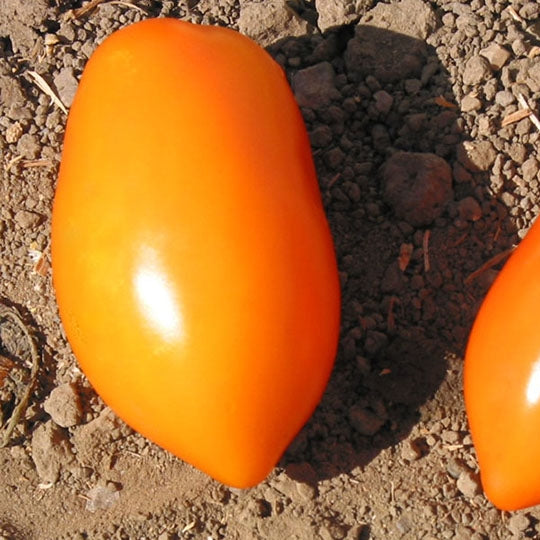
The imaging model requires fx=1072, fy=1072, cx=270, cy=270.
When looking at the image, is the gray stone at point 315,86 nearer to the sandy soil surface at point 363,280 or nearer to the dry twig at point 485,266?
the sandy soil surface at point 363,280

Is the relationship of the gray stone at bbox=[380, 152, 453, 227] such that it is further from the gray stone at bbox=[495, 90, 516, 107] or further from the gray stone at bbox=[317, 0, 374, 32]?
the gray stone at bbox=[317, 0, 374, 32]

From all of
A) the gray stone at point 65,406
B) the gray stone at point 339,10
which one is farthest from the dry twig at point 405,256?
the gray stone at point 65,406

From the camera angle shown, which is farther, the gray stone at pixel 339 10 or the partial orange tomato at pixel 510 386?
the gray stone at pixel 339 10

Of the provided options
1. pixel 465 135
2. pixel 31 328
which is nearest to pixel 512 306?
pixel 465 135

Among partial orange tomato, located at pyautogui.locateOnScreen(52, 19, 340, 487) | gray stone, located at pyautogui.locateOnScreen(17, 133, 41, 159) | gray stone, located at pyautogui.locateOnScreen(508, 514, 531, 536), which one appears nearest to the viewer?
partial orange tomato, located at pyautogui.locateOnScreen(52, 19, 340, 487)

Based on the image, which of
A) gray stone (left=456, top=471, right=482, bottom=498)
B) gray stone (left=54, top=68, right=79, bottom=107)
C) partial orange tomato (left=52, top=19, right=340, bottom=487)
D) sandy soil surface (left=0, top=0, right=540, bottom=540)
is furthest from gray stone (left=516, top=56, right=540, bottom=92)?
gray stone (left=54, top=68, right=79, bottom=107)

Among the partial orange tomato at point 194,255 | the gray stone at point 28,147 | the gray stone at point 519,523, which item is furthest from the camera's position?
the gray stone at point 28,147
